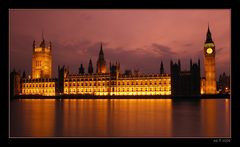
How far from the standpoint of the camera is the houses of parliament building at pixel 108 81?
80.8 feet

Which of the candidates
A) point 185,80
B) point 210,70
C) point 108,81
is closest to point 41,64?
point 108,81

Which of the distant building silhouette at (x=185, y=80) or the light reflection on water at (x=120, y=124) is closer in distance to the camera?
the light reflection on water at (x=120, y=124)

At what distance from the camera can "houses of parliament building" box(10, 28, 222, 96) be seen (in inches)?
969

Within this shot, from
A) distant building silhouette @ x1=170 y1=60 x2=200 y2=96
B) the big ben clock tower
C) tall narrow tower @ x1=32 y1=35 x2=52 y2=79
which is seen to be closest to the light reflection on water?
distant building silhouette @ x1=170 y1=60 x2=200 y2=96

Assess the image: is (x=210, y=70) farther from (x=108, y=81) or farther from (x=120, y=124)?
(x=120, y=124)

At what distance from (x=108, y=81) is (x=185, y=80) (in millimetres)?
6285

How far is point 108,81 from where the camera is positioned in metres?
26.8

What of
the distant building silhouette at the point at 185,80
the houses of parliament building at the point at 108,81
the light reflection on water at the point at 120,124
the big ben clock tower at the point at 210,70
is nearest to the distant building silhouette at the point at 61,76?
the houses of parliament building at the point at 108,81

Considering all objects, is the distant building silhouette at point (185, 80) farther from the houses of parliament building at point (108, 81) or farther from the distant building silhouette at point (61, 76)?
the distant building silhouette at point (61, 76)

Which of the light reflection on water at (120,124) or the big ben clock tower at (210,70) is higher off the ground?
the big ben clock tower at (210,70)
